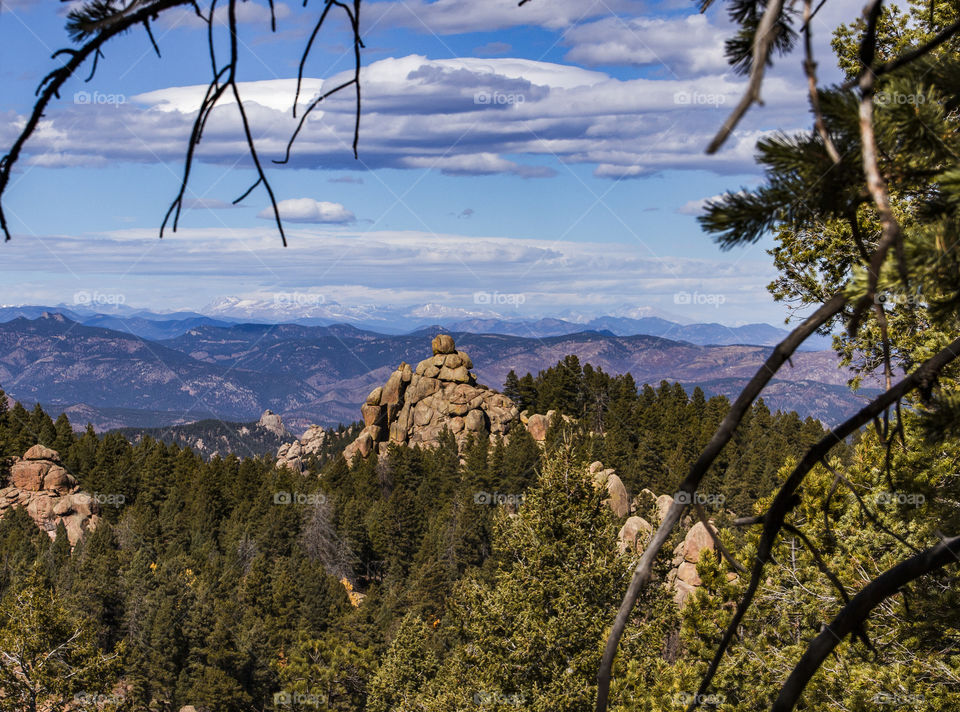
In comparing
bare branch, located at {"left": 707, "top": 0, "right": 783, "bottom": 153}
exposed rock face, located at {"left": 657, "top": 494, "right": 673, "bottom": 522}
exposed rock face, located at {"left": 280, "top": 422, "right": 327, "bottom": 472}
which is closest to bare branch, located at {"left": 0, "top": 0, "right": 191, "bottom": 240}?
bare branch, located at {"left": 707, "top": 0, "right": 783, "bottom": 153}

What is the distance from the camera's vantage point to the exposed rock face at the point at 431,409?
9525 centimetres

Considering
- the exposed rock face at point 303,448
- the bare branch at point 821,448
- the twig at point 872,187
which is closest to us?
the twig at point 872,187

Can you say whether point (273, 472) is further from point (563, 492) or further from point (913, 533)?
point (913, 533)

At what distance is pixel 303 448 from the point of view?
14262cm

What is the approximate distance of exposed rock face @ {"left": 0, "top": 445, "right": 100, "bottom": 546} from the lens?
247 ft

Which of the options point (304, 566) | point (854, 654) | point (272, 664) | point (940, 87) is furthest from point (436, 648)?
point (940, 87)

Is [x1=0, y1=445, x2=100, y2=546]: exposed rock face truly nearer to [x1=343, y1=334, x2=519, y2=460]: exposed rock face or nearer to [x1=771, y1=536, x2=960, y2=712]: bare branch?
[x1=343, y1=334, x2=519, y2=460]: exposed rock face

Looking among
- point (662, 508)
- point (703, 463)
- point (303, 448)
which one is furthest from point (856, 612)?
point (303, 448)

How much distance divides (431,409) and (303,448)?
2100 inches

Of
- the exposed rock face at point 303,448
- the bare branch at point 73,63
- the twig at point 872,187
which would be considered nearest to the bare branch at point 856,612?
the twig at point 872,187

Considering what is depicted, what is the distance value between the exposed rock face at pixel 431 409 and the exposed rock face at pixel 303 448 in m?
41.0

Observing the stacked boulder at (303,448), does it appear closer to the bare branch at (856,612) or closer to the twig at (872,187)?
the bare branch at (856,612)

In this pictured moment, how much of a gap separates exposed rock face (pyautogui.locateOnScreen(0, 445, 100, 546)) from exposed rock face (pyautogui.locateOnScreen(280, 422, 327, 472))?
2171 inches

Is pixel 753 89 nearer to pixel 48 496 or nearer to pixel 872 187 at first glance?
→ pixel 872 187
